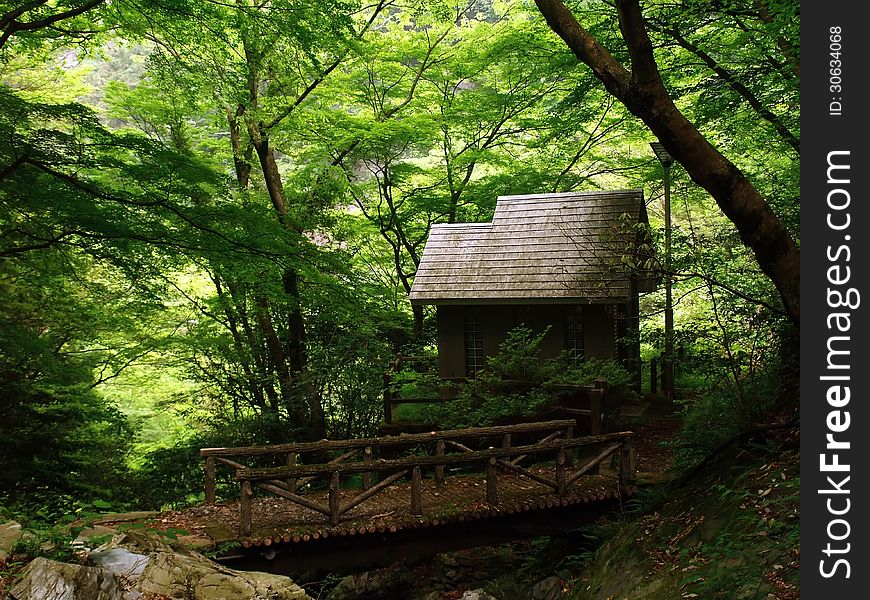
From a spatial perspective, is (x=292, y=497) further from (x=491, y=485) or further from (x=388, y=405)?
(x=388, y=405)

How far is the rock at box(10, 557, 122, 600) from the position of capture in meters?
4.86

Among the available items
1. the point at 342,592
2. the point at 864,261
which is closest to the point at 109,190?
the point at 342,592

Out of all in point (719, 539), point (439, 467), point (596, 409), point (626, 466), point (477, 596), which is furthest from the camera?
point (596, 409)

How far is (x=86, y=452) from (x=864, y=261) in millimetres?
12873

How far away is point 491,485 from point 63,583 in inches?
210

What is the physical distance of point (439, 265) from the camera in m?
14.8

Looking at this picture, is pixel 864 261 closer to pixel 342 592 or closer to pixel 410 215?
pixel 342 592

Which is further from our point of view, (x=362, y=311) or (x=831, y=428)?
(x=362, y=311)

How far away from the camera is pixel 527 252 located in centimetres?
1445

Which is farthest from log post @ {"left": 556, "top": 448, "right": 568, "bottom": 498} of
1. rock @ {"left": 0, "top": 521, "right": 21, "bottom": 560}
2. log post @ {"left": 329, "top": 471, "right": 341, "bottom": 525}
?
rock @ {"left": 0, "top": 521, "right": 21, "bottom": 560}

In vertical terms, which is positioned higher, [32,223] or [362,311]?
[32,223]

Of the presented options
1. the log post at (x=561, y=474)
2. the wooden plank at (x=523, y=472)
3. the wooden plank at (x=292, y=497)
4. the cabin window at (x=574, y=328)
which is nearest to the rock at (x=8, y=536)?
the wooden plank at (x=292, y=497)

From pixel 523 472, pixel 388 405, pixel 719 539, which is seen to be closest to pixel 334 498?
pixel 523 472

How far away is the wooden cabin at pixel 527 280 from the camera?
13734 mm
